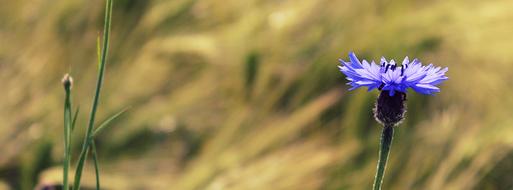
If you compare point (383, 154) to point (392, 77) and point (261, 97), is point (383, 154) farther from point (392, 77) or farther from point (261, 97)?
point (261, 97)

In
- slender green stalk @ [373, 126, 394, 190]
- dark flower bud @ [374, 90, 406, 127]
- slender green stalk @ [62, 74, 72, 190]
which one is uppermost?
slender green stalk @ [62, 74, 72, 190]

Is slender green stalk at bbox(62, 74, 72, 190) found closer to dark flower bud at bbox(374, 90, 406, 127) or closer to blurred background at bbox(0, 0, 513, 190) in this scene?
dark flower bud at bbox(374, 90, 406, 127)

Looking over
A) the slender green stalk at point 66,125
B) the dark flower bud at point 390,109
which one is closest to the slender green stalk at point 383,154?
the dark flower bud at point 390,109

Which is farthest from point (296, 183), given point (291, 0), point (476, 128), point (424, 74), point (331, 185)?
point (424, 74)

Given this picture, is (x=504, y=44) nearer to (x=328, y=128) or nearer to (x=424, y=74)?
(x=328, y=128)

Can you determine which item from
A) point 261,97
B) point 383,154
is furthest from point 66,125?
point 261,97

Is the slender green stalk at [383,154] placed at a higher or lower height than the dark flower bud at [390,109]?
lower

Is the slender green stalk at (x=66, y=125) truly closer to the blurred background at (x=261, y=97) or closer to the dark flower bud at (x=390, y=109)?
the dark flower bud at (x=390, y=109)

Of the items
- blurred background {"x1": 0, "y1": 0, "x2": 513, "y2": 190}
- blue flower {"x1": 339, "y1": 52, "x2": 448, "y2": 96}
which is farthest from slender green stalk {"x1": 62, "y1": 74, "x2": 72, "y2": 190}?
blurred background {"x1": 0, "y1": 0, "x2": 513, "y2": 190}

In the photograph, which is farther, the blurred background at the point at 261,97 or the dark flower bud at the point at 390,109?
the blurred background at the point at 261,97
